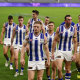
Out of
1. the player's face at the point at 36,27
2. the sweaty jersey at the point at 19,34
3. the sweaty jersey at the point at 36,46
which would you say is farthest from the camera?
the sweaty jersey at the point at 19,34

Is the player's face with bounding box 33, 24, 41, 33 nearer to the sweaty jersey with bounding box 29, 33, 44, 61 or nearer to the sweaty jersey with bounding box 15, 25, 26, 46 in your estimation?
the sweaty jersey with bounding box 29, 33, 44, 61

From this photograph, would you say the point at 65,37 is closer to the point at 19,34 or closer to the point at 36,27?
the point at 36,27

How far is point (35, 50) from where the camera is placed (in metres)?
9.73

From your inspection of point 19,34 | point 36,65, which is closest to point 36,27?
point 36,65

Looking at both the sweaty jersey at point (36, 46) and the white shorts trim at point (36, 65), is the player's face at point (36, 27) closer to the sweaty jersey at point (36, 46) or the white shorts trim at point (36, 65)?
the sweaty jersey at point (36, 46)

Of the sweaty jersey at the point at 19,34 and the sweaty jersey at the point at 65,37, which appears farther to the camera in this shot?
the sweaty jersey at the point at 19,34

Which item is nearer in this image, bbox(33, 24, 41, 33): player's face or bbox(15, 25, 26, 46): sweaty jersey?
bbox(33, 24, 41, 33): player's face

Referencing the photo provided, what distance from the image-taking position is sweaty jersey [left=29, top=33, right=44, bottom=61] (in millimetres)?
9641

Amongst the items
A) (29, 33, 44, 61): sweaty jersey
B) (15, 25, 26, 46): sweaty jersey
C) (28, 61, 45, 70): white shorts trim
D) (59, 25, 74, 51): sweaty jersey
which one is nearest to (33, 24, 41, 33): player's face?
(29, 33, 44, 61): sweaty jersey

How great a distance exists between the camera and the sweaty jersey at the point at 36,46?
380 inches

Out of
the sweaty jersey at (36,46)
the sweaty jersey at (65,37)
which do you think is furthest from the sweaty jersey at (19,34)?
the sweaty jersey at (36,46)

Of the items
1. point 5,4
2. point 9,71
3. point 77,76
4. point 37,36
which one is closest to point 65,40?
point 37,36

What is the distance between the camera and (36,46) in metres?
9.69

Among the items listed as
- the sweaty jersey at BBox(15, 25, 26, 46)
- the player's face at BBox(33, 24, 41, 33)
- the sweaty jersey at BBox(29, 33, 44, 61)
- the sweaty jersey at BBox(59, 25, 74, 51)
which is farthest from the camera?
the sweaty jersey at BBox(15, 25, 26, 46)
